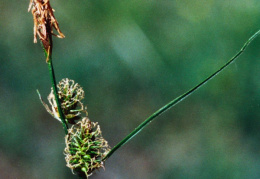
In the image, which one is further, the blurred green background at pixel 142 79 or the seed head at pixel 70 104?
the blurred green background at pixel 142 79

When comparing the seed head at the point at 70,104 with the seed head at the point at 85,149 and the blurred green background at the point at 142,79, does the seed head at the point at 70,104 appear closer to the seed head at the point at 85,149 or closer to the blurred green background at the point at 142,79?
the seed head at the point at 85,149

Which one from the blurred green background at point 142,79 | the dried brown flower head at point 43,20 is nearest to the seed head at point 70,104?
the dried brown flower head at point 43,20

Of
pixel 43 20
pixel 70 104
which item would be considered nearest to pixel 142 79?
pixel 70 104

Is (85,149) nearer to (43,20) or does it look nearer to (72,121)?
(72,121)

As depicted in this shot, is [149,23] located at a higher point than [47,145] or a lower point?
higher

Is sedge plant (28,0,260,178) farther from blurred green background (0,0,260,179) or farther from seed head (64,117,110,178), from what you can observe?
blurred green background (0,0,260,179)

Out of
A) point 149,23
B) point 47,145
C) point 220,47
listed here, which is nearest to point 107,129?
point 47,145

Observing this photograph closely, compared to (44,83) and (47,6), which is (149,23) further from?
(47,6)
